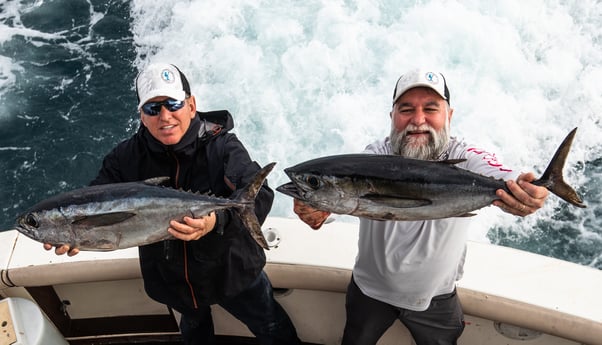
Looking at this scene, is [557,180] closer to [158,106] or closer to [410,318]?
[410,318]

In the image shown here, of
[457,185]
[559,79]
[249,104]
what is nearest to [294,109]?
[249,104]

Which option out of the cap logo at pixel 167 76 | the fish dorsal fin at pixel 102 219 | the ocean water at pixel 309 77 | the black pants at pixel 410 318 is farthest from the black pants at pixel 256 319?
the ocean water at pixel 309 77

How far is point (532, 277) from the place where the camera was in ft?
9.02

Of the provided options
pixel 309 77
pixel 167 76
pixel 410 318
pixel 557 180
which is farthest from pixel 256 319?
pixel 309 77

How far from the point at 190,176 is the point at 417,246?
124 cm

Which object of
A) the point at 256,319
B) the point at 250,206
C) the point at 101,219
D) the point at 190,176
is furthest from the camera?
the point at 256,319

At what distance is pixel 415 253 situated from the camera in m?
2.46

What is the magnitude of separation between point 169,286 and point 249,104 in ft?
16.8

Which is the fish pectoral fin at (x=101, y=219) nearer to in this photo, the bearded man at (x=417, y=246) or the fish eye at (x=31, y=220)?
the fish eye at (x=31, y=220)

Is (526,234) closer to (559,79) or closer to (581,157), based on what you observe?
(581,157)

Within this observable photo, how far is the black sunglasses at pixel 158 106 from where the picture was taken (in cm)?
239

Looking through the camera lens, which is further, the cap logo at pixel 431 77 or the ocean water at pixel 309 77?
the ocean water at pixel 309 77

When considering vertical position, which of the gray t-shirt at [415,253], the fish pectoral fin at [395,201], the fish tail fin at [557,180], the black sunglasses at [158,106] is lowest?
the gray t-shirt at [415,253]

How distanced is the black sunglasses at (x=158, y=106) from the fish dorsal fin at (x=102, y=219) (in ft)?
1.85
